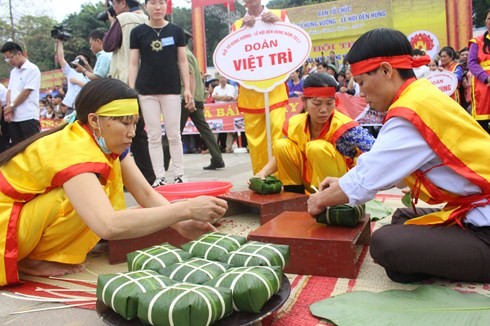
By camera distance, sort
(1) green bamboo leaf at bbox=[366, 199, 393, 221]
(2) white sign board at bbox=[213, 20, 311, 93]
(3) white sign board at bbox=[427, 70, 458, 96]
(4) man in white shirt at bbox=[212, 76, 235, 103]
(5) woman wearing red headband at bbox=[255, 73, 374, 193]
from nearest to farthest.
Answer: (1) green bamboo leaf at bbox=[366, 199, 393, 221] < (5) woman wearing red headband at bbox=[255, 73, 374, 193] < (2) white sign board at bbox=[213, 20, 311, 93] < (3) white sign board at bbox=[427, 70, 458, 96] < (4) man in white shirt at bbox=[212, 76, 235, 103]

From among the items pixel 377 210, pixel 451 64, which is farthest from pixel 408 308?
pixel 451 64

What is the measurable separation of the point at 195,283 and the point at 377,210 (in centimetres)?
178

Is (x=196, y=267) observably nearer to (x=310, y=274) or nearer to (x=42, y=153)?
(x=310, y=274)

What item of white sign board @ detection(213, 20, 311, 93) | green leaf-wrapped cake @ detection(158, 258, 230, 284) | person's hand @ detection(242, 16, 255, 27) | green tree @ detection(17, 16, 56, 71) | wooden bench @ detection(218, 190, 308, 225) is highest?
green tree @ detection(17, 16, 56, 71)

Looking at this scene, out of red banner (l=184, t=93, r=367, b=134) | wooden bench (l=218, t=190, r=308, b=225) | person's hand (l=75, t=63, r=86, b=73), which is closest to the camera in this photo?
wooden bench (l=218, t=190, r=308, b=225)

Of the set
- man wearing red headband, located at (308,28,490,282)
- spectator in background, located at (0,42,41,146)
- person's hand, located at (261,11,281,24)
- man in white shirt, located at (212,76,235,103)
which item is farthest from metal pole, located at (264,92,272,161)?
man in white shirt, located at (212,76,235,103)

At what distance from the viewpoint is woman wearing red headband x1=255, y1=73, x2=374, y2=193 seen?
9.59 ft

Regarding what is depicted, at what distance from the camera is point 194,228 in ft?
6.65

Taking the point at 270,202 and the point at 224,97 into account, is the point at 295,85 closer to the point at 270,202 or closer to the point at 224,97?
the point at 224,97

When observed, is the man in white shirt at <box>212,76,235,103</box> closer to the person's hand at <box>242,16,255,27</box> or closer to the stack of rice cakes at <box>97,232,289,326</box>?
the person's hand at <box>242,16,255,27</box>

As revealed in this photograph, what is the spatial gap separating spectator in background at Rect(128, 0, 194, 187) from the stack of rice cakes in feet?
8.08

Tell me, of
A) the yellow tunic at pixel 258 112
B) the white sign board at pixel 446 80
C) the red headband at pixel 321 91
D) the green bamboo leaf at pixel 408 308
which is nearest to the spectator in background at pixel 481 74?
the white sign board at pixel 446 80

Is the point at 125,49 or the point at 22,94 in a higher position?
the point at 125,49

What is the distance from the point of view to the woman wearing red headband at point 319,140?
2.92 meters
